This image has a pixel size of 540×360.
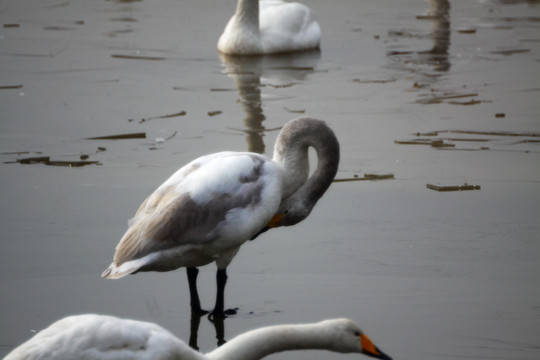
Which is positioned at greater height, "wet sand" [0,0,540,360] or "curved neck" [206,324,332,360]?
"curved neck" [206,324,332,360]

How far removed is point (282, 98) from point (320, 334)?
23.7 ft

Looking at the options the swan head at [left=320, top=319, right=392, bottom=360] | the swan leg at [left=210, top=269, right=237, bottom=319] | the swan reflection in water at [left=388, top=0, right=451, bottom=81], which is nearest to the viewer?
the swan head at [left=320, top=319, right=392, bottom=360]

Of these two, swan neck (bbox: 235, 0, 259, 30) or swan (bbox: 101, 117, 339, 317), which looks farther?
swan neck (bbox: 235, 0, 259, 30)

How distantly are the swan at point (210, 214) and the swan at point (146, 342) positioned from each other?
1368 millimetres

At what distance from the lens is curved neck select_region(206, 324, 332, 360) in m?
4.86

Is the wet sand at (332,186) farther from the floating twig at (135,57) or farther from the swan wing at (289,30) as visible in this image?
the swan wing at (289,30)

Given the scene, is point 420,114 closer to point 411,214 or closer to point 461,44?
point 411,214

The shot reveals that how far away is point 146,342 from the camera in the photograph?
15.4 ft

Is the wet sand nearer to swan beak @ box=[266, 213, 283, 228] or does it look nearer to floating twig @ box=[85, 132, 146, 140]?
floating twig @ box=[85, 132, 146, 140]

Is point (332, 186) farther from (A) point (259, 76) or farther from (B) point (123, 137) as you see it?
(A) point (259, 76)

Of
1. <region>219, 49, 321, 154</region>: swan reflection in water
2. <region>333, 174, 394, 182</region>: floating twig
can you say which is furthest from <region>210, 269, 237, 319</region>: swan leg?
<region>219, 49, 321, 154</region>: swan reflection in water

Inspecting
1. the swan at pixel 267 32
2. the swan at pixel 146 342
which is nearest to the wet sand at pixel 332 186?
the swan at pixel 267 32

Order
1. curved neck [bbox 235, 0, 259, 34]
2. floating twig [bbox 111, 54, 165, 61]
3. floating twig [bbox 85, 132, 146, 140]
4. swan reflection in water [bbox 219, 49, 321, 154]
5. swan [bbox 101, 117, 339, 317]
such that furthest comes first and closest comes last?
curved neck [bbox 235, 0, 259, 34]
floating twig [bbox 111, 54, 165, 61]
swan reflection in water [bbox 219, 49, 321, 154]
floating twig [bbox 85, 132, 146, 140]
swan [bbox 101, 117, 339, 317]

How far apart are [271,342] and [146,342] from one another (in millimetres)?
627
